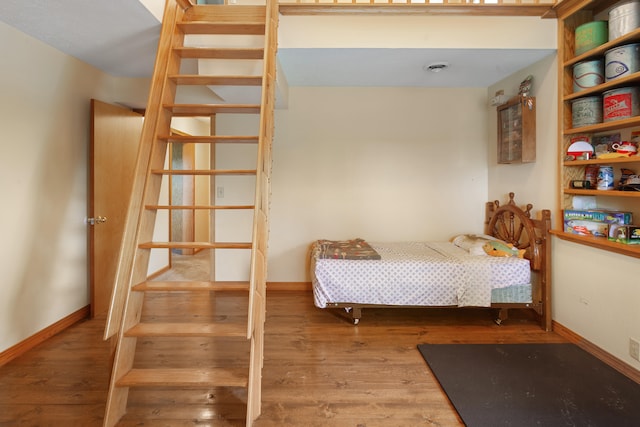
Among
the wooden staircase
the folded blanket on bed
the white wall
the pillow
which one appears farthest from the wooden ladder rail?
the pillow

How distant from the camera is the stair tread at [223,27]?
2361 mm

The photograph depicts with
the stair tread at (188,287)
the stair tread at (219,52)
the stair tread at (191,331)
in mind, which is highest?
the stair tread at (219,52)

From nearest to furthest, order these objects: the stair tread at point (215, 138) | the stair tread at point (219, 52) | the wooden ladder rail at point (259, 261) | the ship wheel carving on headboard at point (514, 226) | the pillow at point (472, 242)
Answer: the wooden ladder rail at point (259, 261), the stair tread at point (215, 138), the stair tread at point (219, 52), the ship wheel carving on headboard at point (514, 226), the pillow at point (472, 242)

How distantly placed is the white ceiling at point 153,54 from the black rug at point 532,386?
7.66ft

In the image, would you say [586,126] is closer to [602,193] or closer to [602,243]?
[602,193]

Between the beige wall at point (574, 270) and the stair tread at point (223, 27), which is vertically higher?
the stair tread at point (223, 27)

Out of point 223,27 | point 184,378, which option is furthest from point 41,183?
point 184,378

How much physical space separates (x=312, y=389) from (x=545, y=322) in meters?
2.10

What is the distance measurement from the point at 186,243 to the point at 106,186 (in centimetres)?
192

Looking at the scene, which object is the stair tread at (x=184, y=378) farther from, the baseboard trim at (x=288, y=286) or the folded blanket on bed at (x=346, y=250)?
the baseboard trim at (x=288, y=286)

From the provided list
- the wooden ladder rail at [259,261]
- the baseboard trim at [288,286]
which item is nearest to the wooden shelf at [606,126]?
the wooden ladder rail at [259,261]

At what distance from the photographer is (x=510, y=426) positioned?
1679mm

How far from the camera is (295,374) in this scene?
7.11 feet

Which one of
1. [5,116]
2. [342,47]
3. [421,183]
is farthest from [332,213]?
[5,116]
